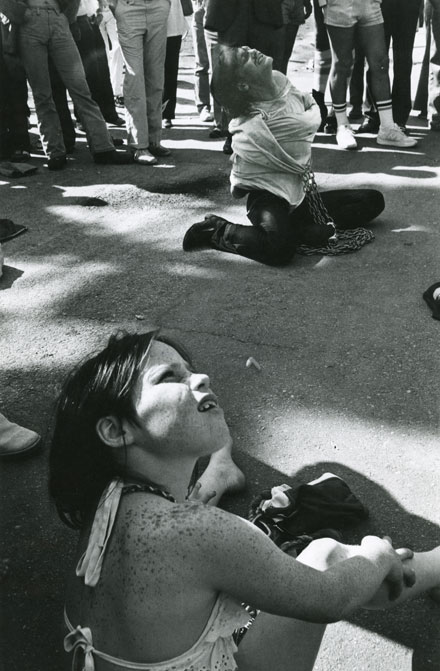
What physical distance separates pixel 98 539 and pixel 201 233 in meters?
3.37

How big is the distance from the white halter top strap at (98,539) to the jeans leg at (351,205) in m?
3.51

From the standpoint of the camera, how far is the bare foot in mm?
2742

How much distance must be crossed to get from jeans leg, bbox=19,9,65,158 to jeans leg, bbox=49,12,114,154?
0.25 ft

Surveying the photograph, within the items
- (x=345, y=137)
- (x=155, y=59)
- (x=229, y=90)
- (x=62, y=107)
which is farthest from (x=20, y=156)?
(x=229, y=90)

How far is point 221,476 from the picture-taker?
9.16 ft

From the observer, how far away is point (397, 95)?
280 inches

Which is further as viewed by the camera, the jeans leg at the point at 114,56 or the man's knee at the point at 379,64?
the jeans leg at the point at 114,56

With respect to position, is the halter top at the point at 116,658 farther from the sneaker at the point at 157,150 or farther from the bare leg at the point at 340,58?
the bare leg at the point at 340,58

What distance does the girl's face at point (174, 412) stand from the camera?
1791 millimetres

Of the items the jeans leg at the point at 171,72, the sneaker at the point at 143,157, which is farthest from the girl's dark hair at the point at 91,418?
the jeans leg at the point at 171,72

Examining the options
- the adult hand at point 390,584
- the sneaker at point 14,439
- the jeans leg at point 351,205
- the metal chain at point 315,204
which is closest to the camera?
the adult hand at point 390,584

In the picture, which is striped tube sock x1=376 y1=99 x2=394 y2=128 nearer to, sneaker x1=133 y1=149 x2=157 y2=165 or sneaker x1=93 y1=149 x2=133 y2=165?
sneaker x1=133 y1=149 x2=157 y2=165

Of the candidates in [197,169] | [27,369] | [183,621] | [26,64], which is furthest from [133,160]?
[183,621]

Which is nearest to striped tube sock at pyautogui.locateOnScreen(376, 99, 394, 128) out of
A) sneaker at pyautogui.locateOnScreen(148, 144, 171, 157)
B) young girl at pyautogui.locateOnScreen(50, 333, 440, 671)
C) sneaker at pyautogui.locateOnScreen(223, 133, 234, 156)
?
sneaker at pyautogui.locateOnScreen(223, 133, 234, 156)
